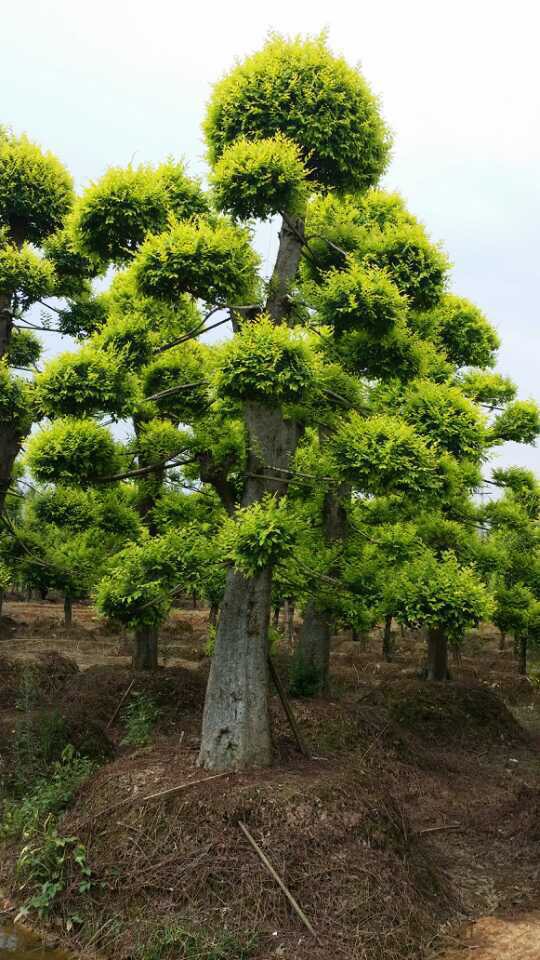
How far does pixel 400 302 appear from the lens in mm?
9430

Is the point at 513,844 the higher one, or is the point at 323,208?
the point at 323,208

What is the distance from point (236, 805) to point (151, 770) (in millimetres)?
1500

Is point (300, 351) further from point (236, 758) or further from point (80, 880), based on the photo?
point (80, 880)

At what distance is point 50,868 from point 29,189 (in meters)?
11.5

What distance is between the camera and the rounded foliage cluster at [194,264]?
954 centimetres

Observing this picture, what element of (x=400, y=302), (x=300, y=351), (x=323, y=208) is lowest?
(x=300, y=351)

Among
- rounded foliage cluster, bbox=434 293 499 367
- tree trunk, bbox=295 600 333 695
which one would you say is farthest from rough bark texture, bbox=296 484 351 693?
rounded foliage cluster, bbox=434 293 499 367

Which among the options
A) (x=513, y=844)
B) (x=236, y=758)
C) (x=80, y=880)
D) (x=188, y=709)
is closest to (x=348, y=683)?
(x=188, y=709)

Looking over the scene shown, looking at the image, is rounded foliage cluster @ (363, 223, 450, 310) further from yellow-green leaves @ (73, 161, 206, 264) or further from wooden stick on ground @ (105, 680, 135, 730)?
wooden stick on ground @ (105, 680, 135, 730)

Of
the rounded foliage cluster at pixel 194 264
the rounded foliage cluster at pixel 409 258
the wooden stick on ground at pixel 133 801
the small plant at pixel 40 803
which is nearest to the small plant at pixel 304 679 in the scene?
the small plant at pixel 40 803

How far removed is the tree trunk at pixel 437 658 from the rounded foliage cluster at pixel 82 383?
13.5 meters

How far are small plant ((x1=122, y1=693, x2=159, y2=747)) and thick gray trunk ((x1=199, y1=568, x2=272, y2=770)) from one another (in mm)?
3110

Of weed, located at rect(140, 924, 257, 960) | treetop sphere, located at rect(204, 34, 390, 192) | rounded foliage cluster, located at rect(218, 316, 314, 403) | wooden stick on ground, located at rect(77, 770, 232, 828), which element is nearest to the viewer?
weed, located at rect(140, 924, 257, 960)

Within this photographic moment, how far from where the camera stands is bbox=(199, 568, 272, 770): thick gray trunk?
31.3 ft
